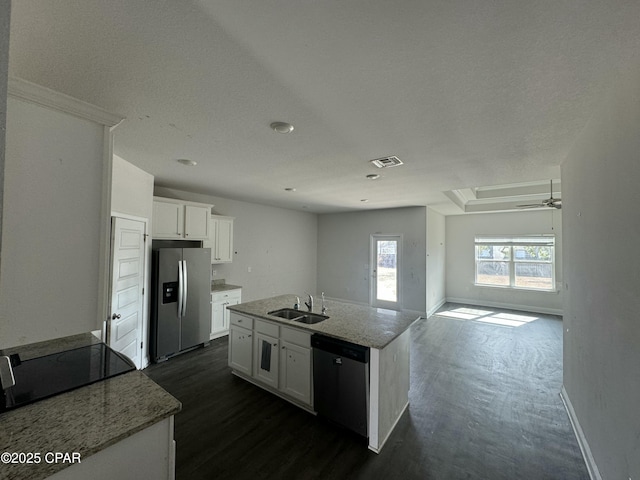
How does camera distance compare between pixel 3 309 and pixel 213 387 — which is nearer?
pixel 3 309

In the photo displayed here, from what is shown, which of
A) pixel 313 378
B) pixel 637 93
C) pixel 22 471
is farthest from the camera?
pixel 313 378

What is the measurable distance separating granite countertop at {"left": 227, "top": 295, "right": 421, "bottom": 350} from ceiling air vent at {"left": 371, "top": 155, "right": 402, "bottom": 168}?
1.72 metres

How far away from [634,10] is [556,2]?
34cm

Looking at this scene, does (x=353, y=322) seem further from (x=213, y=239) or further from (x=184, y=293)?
(x=213, y=239)

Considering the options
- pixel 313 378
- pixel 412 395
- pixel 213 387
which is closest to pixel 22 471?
pixel 313 378

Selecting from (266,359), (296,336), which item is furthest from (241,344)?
(296,336)

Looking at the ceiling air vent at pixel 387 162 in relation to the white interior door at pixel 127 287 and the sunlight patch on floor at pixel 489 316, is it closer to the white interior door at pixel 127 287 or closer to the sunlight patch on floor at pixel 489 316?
the white interior door at pixel 127 287

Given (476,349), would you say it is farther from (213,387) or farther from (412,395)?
(213,387)

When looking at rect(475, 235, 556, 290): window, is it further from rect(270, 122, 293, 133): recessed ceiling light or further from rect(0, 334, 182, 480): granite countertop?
rect(0, 334, 182, 480): granite countertop

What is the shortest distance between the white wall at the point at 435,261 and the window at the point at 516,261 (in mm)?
945

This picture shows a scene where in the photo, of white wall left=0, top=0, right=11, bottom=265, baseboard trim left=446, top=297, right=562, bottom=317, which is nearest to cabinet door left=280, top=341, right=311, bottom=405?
white wall left=0, top=0, right=11, bottom=265

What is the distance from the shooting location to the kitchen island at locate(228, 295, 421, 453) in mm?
2143

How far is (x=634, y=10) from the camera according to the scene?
1.02 metres

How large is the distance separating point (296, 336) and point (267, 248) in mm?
3719
